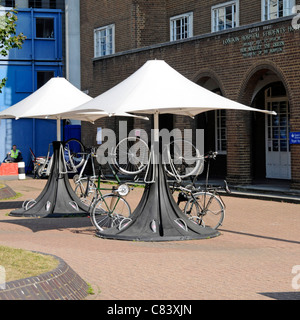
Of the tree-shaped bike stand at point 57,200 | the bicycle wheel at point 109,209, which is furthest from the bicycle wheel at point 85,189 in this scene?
the bicycle wheel at point 109,209

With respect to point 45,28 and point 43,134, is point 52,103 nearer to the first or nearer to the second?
point 43,134

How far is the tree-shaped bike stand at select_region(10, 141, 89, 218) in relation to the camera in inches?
606

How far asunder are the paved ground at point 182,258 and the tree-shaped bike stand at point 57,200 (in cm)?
50

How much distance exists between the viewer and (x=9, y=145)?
3578cm

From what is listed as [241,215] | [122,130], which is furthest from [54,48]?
[241,215]

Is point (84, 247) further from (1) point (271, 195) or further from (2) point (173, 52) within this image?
(2) point (173, 52)

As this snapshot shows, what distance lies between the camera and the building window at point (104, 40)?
3047cm

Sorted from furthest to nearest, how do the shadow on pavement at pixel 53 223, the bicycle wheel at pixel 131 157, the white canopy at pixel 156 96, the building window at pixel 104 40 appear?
1. the building window at pixel 104 40
2. the bicycle wheel at pixel 131 157
3. the shadow on pavement at pixel 53 223
4. the white canopy at pixel 156 96

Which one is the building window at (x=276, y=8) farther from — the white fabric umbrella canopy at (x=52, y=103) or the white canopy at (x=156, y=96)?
the white canopy at (x=156, y=96)

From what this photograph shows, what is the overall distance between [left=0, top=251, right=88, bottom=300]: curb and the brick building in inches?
485

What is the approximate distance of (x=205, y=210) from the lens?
1254cm

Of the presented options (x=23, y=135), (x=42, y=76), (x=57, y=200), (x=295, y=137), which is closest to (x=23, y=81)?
(x=42, y=76)

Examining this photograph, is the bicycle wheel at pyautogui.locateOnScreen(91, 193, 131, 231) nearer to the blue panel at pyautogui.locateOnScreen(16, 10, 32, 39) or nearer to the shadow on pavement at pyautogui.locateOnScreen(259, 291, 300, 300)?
the shadow on pavement at pyautogui.locateOnScreen(259, 291, 300, 300)
